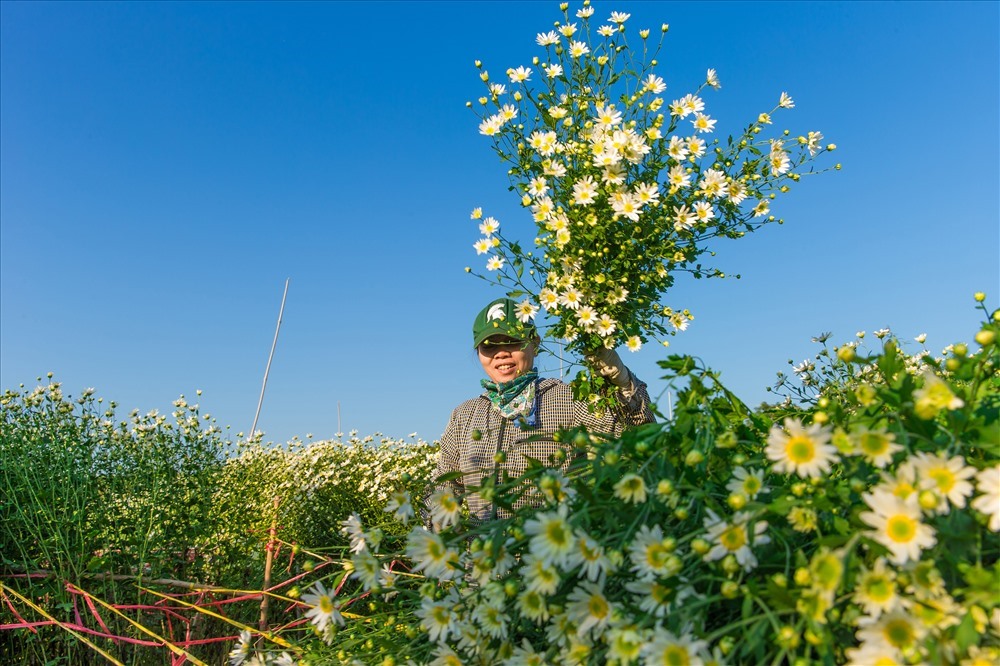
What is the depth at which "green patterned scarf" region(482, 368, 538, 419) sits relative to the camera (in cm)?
340

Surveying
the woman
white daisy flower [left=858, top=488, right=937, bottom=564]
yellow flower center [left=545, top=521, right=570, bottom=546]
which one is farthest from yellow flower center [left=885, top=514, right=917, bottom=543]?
the woman

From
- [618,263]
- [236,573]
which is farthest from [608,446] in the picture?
[236,573]

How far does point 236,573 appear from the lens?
342 cm

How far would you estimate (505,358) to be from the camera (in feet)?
11.6

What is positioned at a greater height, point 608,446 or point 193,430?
point 193,430

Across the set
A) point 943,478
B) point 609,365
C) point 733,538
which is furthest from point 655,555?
point 609,365

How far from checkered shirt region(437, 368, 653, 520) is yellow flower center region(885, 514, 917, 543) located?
212 centimetres

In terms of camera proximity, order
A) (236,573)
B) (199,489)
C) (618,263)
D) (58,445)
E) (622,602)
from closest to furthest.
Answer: (622,602), (618,263), (58,445), (199,489), (236,573)

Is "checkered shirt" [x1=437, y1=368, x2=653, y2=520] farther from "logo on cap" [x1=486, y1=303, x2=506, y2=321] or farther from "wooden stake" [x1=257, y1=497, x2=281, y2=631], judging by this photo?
"wooden stake" [x1=257, y1=497, x2=281, y2=631]

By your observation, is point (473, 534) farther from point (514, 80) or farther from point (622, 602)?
point (514, 80)

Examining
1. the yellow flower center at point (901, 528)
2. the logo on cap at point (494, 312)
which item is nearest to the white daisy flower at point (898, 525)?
the yellow flower center at point (901, 528)

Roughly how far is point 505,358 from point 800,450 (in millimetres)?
2678

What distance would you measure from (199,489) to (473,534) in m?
2.39

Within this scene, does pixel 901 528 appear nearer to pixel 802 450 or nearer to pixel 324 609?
pixel 802 450
